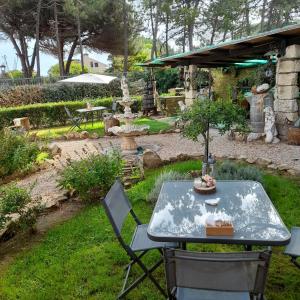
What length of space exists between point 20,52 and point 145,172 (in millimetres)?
24891

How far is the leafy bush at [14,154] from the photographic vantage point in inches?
246

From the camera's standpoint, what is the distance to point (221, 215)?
2.27 m

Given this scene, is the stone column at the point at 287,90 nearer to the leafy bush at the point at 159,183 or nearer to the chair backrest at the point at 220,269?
the leafy bush at the point at 159,183

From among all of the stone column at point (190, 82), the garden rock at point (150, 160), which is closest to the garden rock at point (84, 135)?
the stone column at point (190, 82)

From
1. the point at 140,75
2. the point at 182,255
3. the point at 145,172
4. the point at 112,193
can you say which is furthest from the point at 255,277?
the point at 140,75

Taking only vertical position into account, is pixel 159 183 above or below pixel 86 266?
above

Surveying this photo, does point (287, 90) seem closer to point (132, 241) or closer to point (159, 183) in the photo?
point (159, 183)

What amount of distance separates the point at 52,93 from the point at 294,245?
17.2 metres

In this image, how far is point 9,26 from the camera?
2317cm

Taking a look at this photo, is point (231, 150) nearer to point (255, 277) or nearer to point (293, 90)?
point (293, 90)

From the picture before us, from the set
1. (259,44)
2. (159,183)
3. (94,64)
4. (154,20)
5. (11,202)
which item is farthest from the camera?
(94,64)

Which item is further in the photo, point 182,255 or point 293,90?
point 293,90

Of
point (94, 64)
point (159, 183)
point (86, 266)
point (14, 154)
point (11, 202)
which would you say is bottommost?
point (86, 266)

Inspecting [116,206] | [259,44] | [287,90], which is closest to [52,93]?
[259,44]
